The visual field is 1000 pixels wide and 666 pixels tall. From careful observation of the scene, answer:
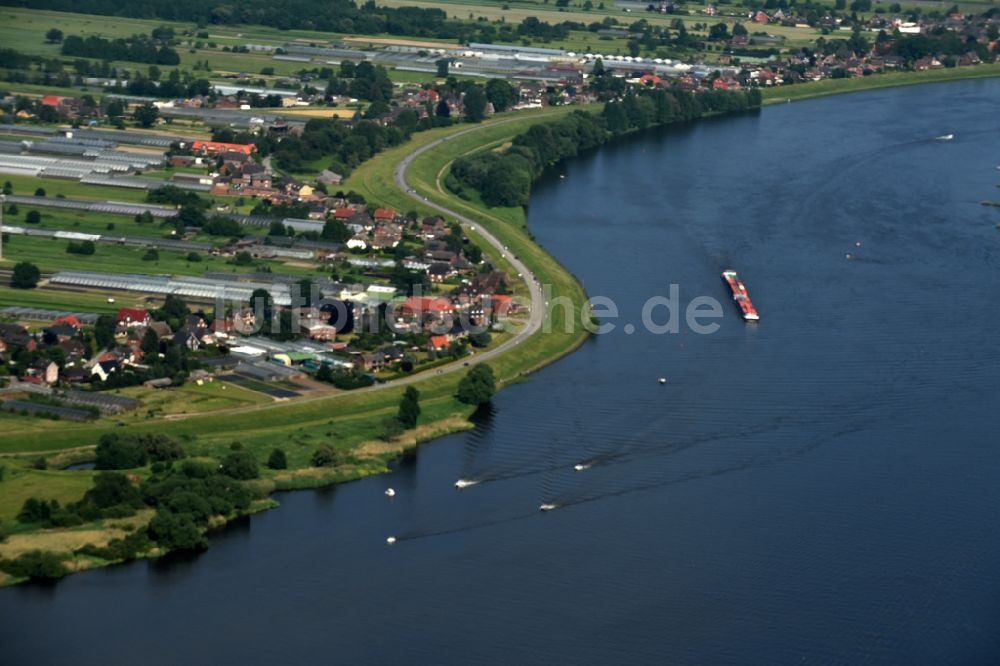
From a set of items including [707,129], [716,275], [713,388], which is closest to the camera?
[713,388]

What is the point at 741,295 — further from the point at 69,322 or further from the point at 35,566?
the point at 35,566

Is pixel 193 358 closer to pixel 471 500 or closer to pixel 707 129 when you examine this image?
pixel 471 500

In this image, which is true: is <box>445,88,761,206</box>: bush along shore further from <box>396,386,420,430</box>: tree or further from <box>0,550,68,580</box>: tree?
<box>0,550,68,580</box>: tree

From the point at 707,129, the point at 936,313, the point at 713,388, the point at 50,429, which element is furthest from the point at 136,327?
the point at 707,129

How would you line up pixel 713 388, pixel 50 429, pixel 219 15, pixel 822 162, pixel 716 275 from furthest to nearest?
pixel 219 15
pixel 822 162
pixel 716 275
pixel 713 388
pixel 50 429

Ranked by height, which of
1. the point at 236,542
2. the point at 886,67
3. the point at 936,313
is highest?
the point at 886,67

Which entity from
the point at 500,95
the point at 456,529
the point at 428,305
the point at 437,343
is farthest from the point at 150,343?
the point at 500,95
